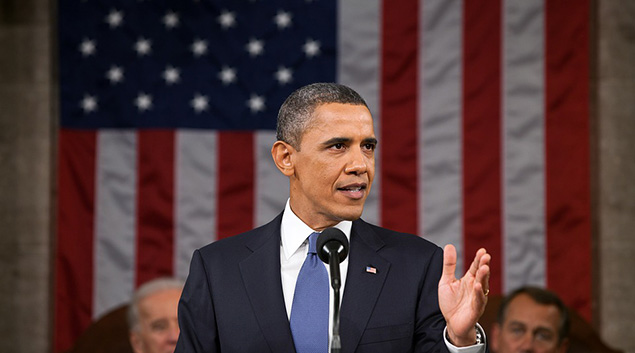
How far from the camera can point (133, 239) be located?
539 centimetres

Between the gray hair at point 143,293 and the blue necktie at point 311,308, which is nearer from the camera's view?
the blue necktie at point 311,308

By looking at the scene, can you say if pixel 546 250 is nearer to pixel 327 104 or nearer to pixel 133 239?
pixel 133 239

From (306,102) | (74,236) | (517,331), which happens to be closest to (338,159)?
(306,102)

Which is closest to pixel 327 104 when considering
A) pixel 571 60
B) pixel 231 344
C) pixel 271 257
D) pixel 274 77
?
pixel 271 257

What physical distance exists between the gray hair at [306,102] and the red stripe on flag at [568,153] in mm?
3342

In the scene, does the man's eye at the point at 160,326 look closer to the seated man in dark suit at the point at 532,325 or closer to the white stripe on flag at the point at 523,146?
the seated man in dark suit at the point at 532,325

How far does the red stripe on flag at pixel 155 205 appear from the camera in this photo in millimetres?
5383

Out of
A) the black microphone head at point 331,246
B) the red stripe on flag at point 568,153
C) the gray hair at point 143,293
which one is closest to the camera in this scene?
the black microphone head at point 331,246

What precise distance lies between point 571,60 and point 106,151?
319 centimetres

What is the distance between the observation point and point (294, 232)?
2.34m

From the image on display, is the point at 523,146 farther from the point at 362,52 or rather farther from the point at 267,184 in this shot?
the point at 267,184

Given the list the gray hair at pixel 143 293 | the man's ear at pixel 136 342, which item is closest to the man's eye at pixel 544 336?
the gray hair at pixel 143 293

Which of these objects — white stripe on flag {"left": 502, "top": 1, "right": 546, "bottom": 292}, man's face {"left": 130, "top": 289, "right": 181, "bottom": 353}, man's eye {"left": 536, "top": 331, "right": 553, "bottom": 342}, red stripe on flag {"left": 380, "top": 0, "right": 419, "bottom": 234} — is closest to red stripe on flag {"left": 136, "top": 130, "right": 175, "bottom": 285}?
man's face {"left": 130, "top": 289, "right": 181, "bottom": 353}

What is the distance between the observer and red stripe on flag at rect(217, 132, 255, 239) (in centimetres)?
539
